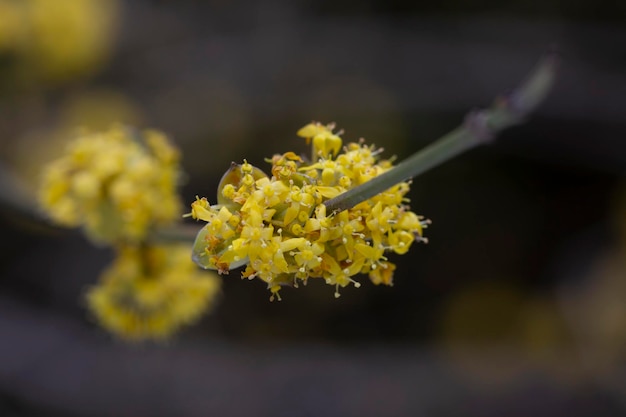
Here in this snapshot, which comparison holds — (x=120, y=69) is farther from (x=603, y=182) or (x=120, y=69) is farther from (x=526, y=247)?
(x=603, y=182)

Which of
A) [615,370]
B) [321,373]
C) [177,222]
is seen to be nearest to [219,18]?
[321,373]

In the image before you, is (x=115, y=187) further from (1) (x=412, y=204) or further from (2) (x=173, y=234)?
(1) (x=412, y=204)

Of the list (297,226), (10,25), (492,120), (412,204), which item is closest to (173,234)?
(297,226)

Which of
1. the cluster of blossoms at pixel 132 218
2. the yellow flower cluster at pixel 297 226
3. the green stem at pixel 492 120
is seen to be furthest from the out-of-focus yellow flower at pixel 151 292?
the green stem at pixel 492 120

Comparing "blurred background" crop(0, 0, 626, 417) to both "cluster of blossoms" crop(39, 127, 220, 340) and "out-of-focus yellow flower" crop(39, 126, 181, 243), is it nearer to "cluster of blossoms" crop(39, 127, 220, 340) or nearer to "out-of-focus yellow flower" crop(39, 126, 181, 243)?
"cluster of blossoms" crop(39, 127, 220, 340)

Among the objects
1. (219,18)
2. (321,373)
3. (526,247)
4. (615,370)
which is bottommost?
(615,370)
